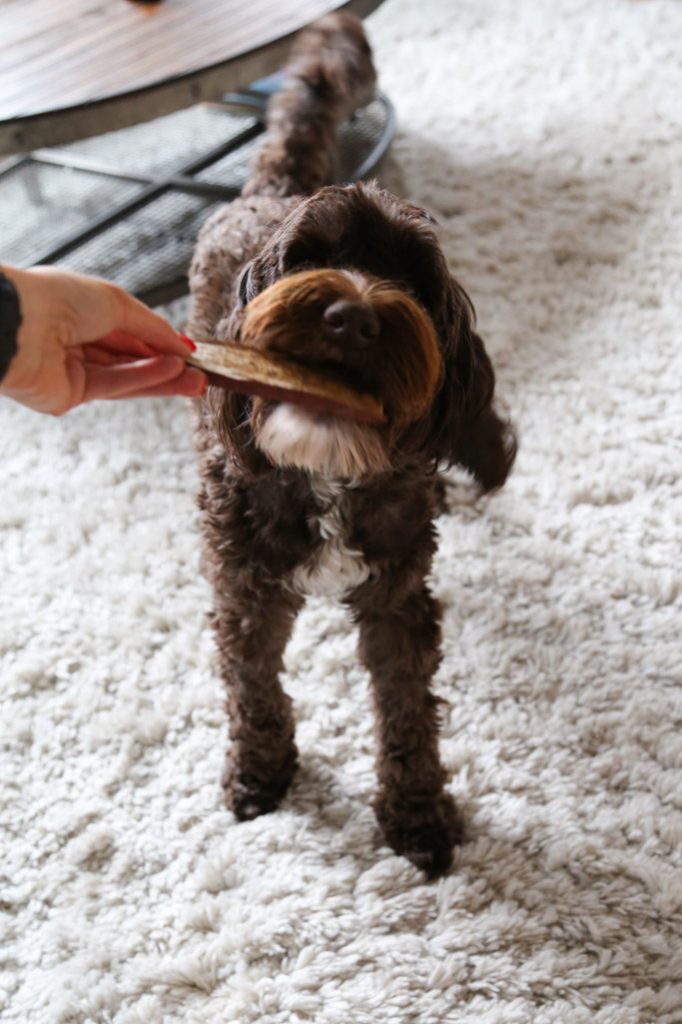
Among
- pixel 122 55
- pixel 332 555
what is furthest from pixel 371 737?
pixel 122 55

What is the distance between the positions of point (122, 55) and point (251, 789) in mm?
1772

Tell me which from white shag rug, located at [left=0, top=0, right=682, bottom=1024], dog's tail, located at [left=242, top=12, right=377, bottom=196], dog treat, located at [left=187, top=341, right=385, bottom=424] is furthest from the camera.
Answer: dog's tail, located at [left=242, top=12, right=377, bottom=196]

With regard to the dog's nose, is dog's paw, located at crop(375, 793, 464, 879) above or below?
below

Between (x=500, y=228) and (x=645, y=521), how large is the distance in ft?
4.01

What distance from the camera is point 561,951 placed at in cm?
136

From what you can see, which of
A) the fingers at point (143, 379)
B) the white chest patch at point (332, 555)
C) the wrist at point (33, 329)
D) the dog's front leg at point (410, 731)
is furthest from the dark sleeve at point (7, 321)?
the dog's front leg at point (410, 731)

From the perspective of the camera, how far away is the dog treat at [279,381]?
1.05 m

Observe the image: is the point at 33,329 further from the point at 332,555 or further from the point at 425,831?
the point at 425,831

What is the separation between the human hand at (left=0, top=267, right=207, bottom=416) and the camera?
99 cm

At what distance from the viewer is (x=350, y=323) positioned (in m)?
1.03

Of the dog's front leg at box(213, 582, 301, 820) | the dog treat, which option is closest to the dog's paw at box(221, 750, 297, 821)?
the dog's front leg at box(213, 582, 301, 820)

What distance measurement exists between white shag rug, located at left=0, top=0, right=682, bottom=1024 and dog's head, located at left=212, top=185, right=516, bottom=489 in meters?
0.56

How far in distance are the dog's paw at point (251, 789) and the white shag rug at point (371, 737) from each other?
2 cm

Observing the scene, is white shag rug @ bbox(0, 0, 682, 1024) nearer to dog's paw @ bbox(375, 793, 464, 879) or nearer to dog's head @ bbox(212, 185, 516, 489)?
dog's paw @ bbox(375, 793, 464, 879)
